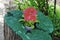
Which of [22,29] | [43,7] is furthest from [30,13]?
[43,7]

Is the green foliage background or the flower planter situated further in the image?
the green foliage background

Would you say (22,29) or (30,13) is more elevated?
(30,13)

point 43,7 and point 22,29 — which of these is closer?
point 22,29

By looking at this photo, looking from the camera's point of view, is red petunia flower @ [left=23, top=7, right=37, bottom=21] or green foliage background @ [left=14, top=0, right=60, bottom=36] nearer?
red petunia flower @ [left=23, top=7, right=37, bottom=21]

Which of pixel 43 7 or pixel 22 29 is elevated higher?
pixel 43 7

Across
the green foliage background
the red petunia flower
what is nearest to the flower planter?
the red petunia flower

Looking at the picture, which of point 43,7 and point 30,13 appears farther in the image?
point 43,7

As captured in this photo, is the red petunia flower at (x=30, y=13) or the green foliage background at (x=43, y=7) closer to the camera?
the red petunia flower at (x=30, y=13)

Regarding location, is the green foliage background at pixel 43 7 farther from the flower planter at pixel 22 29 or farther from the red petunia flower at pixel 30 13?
the red petunia flower at pixel 30 13

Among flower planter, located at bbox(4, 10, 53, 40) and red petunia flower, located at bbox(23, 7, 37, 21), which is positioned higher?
A: red petunia flower, located at bbox(23, 7, 37, 21)

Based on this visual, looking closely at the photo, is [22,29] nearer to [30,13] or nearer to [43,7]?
[30,13]

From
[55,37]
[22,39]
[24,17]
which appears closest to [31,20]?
[24,17]

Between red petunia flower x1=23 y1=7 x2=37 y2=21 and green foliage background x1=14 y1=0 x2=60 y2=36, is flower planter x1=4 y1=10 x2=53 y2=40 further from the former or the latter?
green foliage background x1=14 y1=0 x2=60 y2=36

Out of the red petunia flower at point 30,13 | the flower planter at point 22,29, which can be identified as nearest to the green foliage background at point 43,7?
the flower planter at point 22,29
